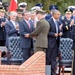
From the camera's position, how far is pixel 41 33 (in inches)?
575

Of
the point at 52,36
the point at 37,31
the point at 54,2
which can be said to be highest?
the point at 54,2

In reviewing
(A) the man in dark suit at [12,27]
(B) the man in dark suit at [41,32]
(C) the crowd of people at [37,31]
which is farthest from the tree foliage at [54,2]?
(B) the man in dark suit at [41,32]

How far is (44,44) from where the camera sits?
14.7 meters

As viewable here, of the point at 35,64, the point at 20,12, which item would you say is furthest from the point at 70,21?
the point at 35,64

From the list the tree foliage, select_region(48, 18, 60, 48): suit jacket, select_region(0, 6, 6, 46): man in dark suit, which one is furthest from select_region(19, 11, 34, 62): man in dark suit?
the tree foliage

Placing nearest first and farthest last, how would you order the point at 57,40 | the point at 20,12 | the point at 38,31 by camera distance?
the point at 38,31 < the point at 57,40 < the point at 20,12

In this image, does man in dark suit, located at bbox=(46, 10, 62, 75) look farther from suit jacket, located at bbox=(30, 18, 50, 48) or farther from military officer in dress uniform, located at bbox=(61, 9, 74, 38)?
military officer in dress uniform, located at bbox=(61, 9, 74, 38)

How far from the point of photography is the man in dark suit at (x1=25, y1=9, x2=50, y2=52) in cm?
1449

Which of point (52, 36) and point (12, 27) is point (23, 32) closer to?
point (52, 36)

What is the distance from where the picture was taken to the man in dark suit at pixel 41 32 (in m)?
14.5

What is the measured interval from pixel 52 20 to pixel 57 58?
129 centimetres

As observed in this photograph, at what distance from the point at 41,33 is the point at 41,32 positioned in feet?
0.12

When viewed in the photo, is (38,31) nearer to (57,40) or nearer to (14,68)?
(57,40)

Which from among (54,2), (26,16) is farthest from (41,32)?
(54,2)
